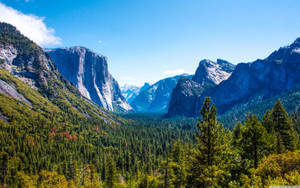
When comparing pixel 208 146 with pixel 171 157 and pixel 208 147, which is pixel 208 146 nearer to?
pixel 208 147

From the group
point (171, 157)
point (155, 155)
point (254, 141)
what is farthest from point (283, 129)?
point (155, 155)

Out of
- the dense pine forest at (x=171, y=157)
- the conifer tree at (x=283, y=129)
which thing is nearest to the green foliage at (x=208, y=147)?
the dense pine forest at (x=171, y=157)

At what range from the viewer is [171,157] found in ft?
163

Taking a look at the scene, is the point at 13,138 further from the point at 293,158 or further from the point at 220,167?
the point at 293,158

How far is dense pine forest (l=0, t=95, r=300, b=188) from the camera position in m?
23.5

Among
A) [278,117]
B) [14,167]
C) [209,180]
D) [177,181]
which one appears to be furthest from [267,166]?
[14,167]

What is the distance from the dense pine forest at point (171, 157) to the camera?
923 inches

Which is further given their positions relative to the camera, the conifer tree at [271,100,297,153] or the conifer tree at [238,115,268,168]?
the conifer tree at [271,100,297,153]

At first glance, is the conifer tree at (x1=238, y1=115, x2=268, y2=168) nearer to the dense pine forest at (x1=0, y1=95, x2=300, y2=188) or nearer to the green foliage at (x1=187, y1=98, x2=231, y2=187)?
the dense pine forest at (x1=0, y1=95, x2=300, y2=188)

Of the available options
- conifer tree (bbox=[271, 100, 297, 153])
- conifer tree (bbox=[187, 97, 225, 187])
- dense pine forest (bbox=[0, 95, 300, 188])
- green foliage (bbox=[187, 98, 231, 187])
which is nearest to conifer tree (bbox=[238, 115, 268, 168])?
dense pine forest (bbox=[0, 95, 300, 188])

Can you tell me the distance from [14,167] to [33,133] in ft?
184

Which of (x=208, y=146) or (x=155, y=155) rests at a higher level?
(x=208, y=146)

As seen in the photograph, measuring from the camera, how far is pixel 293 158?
70.6 feet

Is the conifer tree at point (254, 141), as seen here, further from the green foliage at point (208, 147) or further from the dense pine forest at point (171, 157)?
the green foliage at point (208, 147)
